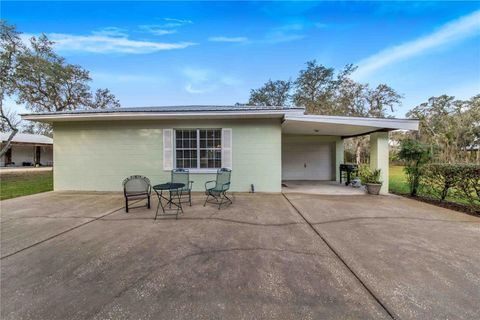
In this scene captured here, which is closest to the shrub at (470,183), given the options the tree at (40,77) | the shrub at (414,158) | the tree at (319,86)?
the shrub at (414,158)

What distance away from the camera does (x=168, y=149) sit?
6.72 metres

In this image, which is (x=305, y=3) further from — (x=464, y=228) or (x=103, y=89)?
(x=103, y=89)

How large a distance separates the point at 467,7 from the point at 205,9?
969 centimetres

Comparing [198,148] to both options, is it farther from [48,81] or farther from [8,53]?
[48,81]

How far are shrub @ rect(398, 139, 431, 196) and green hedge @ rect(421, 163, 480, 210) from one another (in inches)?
9.0

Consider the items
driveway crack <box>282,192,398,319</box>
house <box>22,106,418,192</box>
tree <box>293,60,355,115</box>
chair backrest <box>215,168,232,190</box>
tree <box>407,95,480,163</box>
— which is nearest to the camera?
driveway crack <box>282,192,398,319</box>

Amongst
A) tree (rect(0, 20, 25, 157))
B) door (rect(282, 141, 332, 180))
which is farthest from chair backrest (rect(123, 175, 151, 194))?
tree (rect(0, 20, 25, 157))

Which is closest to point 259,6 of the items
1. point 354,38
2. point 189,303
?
point 354,38

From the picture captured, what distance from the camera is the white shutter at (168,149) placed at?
22.0 feet

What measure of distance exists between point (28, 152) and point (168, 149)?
2682 centimetres

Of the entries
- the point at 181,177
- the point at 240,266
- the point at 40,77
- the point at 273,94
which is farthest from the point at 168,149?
the point at 273,94

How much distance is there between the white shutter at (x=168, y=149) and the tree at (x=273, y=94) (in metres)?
15.7

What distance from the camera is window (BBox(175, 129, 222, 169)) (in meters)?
6.75

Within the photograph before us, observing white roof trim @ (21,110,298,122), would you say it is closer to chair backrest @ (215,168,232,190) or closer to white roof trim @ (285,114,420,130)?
white roof trim @ (285,114,420,130)
